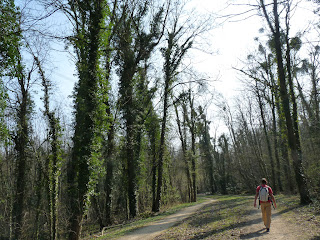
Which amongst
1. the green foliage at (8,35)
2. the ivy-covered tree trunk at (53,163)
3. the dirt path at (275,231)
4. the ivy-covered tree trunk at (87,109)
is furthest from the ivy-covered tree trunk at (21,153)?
the dirt path at (275,231)

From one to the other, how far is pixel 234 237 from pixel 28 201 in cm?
2100

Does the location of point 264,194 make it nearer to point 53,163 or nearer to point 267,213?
point 267,213

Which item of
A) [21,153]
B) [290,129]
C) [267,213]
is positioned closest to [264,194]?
[267,213]

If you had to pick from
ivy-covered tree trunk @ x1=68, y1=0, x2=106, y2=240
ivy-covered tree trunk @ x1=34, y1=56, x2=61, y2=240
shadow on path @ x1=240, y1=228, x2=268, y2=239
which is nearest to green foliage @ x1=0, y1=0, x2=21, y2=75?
ivy-covered tree trunk @ x1=68, y1=0, x2=106, y2=240

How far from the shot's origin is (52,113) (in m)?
15.9

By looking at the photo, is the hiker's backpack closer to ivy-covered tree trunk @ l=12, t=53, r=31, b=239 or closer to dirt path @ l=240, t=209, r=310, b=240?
dirt path @ l=240, t=209, r=310, b=240

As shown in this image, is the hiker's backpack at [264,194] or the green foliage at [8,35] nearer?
the green foliage at [8,35]

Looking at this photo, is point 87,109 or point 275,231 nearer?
point 275,231

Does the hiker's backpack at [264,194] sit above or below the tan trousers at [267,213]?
above

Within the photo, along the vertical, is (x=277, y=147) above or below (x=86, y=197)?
above

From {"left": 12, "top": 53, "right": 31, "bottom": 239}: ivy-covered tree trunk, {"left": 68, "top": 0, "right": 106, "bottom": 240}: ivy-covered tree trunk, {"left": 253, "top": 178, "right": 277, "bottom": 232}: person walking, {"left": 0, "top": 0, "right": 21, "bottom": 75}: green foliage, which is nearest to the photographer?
{"left": 0, "top": 0, "right": 21, "bottom": 75}: green foliage

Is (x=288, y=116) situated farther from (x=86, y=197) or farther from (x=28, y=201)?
(x=28, y=201)

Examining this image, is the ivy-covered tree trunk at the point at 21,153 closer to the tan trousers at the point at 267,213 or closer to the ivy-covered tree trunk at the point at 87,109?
the ivy-covered tree trunk at the point at 87,109

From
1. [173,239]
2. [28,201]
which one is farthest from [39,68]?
[173,239]
